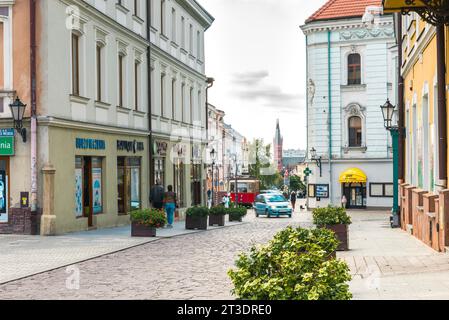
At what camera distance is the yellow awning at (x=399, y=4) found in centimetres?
1494

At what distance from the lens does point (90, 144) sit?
24.3 meters

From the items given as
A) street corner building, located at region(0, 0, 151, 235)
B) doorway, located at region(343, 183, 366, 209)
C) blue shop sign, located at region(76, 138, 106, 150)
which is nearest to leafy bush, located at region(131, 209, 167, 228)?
street corner building, located at region(0, 0, 151, 235)

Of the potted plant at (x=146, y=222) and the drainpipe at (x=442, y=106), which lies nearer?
the drainpipe at (x=442, y=106)

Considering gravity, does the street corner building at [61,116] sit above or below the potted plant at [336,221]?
above

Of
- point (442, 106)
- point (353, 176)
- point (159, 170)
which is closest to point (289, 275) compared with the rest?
point (442, 106)

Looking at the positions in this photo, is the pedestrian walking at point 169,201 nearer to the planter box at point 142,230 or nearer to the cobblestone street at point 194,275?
the planter box at point 142,230

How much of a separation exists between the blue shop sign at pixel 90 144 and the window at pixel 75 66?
1.58 metres

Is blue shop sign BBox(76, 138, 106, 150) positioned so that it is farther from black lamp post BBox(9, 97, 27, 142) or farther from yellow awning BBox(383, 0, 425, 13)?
yellow awning BBox(383, 0, 425, 13)

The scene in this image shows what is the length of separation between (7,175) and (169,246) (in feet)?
19.8

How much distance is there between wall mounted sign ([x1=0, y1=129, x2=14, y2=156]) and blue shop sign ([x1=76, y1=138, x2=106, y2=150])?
269 centimetres

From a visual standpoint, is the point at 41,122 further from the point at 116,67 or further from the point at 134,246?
the point at 116,67

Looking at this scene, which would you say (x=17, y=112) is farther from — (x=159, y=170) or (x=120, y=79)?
(x=159, y=170)

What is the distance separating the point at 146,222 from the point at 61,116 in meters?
4.26

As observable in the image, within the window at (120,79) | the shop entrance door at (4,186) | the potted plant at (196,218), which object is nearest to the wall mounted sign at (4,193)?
the shop entrance door at (4,186)
